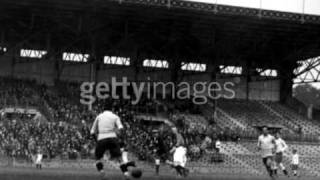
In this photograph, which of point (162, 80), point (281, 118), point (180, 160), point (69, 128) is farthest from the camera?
point (162, 80)

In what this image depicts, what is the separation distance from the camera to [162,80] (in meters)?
55.9

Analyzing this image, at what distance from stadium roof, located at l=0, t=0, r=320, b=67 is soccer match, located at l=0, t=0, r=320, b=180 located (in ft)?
0.32

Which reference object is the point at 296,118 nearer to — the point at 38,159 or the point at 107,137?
the point at 38,159

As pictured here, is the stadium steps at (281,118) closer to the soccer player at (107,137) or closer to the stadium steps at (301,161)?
the stadium steps at (301,161)

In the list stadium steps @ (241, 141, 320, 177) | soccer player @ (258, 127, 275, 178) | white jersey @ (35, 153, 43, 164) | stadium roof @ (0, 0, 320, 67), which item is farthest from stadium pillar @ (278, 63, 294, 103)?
soccer player @ (258, 127, 275, 178)

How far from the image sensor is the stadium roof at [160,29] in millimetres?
42000

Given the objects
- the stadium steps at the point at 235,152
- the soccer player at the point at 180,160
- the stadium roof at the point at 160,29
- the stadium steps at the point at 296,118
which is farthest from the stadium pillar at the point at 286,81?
the soccer player at the point at 180,160

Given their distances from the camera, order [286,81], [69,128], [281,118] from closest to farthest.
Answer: [69,128]
[281,118]
[286,81]

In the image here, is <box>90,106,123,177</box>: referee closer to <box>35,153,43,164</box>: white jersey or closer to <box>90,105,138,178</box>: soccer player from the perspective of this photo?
<box>90,105,138,178</box>: soccer player

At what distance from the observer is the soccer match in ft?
122

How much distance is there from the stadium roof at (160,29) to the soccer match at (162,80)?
0.10 m

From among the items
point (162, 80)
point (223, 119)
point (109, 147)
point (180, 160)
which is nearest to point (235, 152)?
point (223, 119)

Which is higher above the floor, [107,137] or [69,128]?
[107,137]

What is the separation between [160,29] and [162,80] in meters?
10.2
